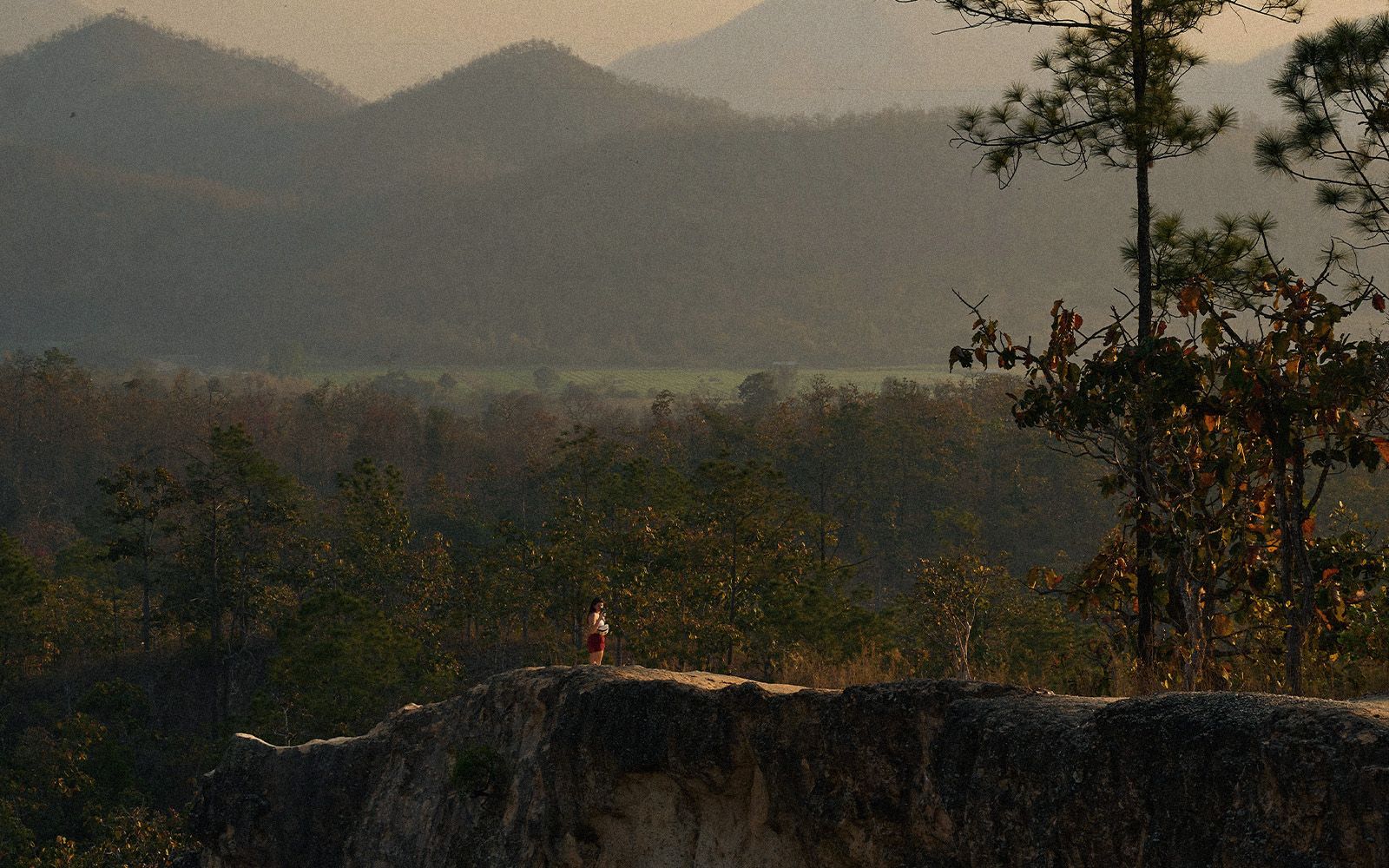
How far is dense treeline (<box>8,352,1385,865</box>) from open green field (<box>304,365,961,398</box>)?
9967 centimetres

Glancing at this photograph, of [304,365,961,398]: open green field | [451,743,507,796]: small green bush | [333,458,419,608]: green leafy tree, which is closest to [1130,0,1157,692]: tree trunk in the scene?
[451,743,507,796]: small green bush

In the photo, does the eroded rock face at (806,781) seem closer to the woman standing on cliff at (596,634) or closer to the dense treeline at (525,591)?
the woman standing on cliff at (596,634)

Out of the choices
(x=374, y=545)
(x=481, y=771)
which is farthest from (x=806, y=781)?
(x=374, y=545)

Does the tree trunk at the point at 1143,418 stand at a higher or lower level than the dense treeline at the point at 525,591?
higher

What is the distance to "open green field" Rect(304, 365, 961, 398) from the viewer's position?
171m

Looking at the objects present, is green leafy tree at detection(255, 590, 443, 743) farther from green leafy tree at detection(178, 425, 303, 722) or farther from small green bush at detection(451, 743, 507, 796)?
small green bush at detection(451, 743, 507, 796)

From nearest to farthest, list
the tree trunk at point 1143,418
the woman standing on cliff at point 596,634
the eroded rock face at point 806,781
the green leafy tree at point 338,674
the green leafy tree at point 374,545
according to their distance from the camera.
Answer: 1. the eroded rock face at point 806,781
2. the tree trunk at point 1143,418
3. the woman standing on cliff at point 596,634
4. the green leafy tree at point 338,674
5. the green leafy tree at point 374,545

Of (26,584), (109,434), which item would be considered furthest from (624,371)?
(26,584)

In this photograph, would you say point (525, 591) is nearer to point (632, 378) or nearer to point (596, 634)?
point (596, 634)

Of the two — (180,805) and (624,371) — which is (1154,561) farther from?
(624,371)

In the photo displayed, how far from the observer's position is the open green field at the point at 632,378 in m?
171

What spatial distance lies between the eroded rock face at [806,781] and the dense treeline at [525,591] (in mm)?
2518

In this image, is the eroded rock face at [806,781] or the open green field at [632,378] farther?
the open green field at [632,378]

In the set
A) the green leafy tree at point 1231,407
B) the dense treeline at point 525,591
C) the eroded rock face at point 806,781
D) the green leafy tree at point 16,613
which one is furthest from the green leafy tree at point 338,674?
the green leafy tree at point 1231,407
